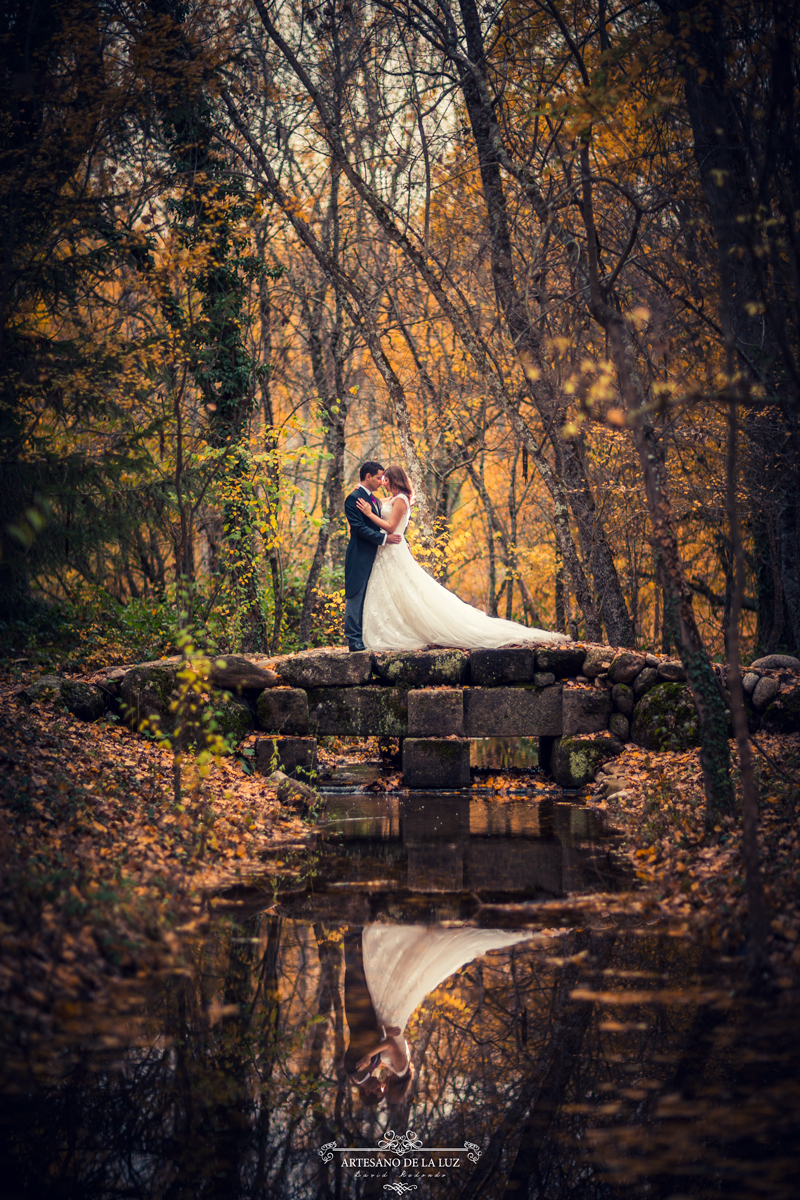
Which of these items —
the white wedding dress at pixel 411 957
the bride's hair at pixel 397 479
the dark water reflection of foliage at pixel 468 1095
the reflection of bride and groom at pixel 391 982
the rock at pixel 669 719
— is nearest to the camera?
the dark water reflection of foliage at pixel 468 1095

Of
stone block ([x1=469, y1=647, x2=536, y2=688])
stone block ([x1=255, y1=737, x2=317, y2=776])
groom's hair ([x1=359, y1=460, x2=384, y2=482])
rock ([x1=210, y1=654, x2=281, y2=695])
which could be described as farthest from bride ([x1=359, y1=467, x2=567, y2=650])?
stone block ([x1=255, y1=737, x2=317, y2=776])

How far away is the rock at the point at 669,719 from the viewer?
341 inches

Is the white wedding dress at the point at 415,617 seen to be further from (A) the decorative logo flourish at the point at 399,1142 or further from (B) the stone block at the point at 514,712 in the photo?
(A) the decorative logo flourish at the point at 399,1142

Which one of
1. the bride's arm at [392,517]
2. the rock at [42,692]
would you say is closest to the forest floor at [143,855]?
the rock at [42,692]

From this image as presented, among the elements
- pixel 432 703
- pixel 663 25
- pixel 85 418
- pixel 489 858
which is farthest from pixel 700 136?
pixel 85 418

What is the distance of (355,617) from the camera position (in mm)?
10352

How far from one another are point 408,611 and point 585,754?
255 centimetres

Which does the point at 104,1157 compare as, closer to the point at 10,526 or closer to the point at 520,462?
the point at 10,526

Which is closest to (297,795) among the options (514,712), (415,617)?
(514,712)

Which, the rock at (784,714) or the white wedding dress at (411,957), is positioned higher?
the rock at (784,714)

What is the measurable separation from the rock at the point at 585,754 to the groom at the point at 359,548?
8.66 ft

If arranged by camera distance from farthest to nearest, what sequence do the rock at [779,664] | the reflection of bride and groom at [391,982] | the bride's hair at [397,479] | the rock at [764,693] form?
the bride's hair at [397,479] → the rock at [779,664] → the rock at [764,693] → the reflection of bride and groom at [391,982]

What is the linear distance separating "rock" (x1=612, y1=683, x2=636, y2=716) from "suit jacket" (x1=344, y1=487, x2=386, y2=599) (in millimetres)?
3151

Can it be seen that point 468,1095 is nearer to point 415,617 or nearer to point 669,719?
point 669,719
